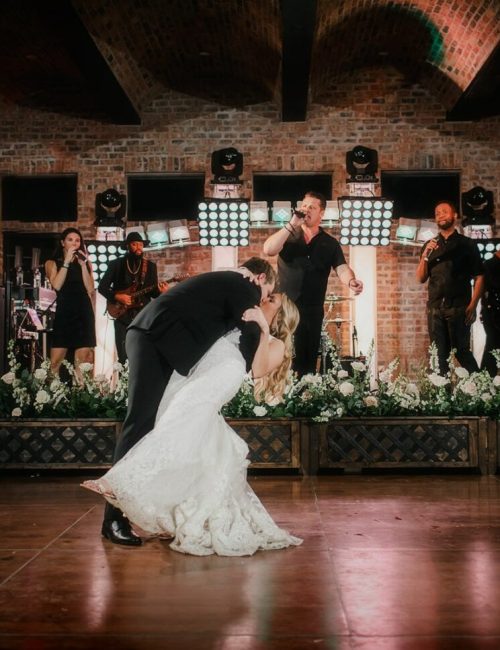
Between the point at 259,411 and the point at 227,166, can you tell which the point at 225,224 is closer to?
the point at 227,166

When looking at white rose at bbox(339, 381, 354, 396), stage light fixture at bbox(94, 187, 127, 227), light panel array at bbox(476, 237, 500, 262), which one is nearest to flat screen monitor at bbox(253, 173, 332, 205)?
stage light fixture at bbox(94, 187, 127, 227)

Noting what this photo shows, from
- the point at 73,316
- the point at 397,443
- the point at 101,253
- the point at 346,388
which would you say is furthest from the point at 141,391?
the point at 101,253

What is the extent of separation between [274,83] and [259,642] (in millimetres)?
8946

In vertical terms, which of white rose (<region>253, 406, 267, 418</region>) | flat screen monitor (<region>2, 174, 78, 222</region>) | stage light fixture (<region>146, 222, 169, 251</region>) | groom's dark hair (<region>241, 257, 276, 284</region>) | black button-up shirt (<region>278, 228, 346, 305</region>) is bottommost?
white rose (<region>253, 406, 267, 418</region>)

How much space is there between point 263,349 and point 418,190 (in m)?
7.76

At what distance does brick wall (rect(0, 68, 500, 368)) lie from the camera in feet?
34.7

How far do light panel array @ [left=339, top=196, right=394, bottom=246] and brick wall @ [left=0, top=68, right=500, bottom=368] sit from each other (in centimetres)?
126

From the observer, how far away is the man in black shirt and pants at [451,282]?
23.2 feet

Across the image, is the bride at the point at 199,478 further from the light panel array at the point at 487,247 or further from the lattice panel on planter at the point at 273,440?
the light panel array at the point at 487,247

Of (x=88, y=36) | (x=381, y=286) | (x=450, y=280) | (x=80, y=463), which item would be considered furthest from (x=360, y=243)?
(x=80, y=463)

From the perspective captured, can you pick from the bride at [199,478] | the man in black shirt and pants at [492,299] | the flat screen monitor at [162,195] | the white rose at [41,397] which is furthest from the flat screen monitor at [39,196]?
the bride at [199,478]

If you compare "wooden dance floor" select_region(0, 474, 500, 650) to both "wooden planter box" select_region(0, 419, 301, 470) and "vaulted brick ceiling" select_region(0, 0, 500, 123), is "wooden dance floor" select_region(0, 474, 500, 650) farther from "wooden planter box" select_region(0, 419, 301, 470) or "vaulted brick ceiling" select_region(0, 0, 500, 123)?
"vaulted brick ceiling" select_region(0, 0, 500, 123)

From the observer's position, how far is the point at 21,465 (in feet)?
17.6

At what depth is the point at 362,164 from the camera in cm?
898
